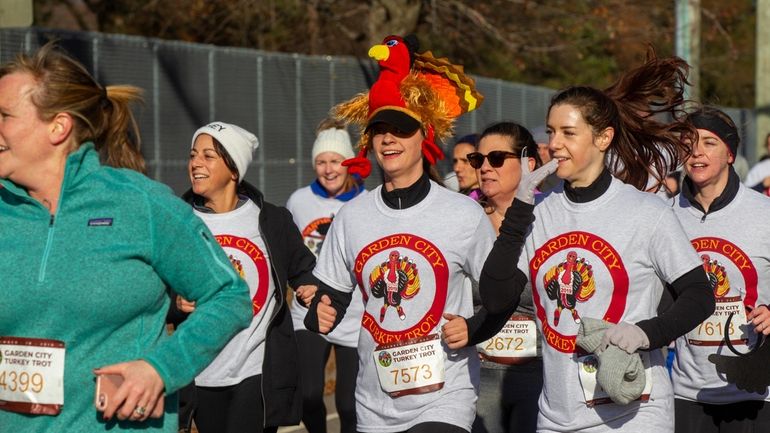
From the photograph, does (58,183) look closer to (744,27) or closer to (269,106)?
(269,106)

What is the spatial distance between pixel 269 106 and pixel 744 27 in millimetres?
26876

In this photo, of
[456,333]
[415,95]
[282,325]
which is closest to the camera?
[456,333]

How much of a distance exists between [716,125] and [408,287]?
208cm

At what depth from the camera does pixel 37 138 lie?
3.70 meters

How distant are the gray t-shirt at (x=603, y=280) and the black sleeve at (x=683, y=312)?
0.05 m

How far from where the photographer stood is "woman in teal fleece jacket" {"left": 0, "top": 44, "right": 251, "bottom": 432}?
3617 mm

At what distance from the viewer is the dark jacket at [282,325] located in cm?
653

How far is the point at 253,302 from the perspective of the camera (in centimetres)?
659

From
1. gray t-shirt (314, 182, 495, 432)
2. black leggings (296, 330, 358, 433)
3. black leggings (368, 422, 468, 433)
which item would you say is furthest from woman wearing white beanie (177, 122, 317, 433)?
black leggings (296, 330, 358, 433)

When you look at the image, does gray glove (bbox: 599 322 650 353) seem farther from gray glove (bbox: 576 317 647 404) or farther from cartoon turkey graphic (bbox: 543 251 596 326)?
cartoon turkey graphic (bbox: 543 251 596 326)

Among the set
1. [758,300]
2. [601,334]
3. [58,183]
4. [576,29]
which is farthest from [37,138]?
[576,29]

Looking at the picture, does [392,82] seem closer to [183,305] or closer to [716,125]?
[183,305]

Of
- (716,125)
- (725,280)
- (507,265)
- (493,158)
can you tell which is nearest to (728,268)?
(725,280)

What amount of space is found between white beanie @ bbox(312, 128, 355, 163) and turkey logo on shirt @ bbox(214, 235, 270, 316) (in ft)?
9.75
